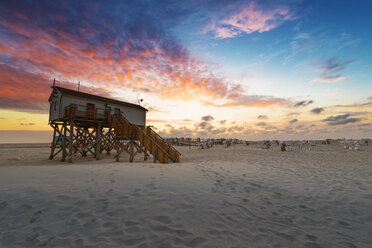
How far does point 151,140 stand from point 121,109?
41.5 ft

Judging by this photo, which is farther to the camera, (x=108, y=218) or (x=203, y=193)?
(x=203, y=193)

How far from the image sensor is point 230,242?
3150mm

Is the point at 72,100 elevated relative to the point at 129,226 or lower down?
elevated

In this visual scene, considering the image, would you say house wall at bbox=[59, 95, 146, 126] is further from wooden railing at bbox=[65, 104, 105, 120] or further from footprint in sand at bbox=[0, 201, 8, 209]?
footprint in sand at bbox=[0, 201, 8, 209]

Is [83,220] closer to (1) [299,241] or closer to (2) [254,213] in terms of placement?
(2) [254,213]

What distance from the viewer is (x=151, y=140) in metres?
15.3

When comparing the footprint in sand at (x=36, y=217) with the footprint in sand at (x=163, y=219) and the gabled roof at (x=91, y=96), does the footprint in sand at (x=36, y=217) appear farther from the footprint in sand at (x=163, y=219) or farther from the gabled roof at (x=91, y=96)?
the gabled roof at (x=91, y=96)

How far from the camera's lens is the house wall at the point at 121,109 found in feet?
64.3

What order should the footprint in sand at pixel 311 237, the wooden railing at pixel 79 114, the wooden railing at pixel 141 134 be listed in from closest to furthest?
the footprint in sand at pixel 311 237 → the wooden railing at pixel 141 134 → the wooden railing at pixel 79 114

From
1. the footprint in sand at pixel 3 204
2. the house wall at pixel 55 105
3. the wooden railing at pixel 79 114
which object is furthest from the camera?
the house wall at pixel 55 105

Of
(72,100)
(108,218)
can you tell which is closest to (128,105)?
(72,100)

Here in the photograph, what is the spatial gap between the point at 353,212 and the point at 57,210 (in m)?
8.09

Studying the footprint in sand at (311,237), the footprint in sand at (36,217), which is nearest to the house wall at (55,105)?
the footprint in sand at (36,217)

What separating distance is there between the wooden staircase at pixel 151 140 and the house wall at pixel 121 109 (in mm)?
5915
